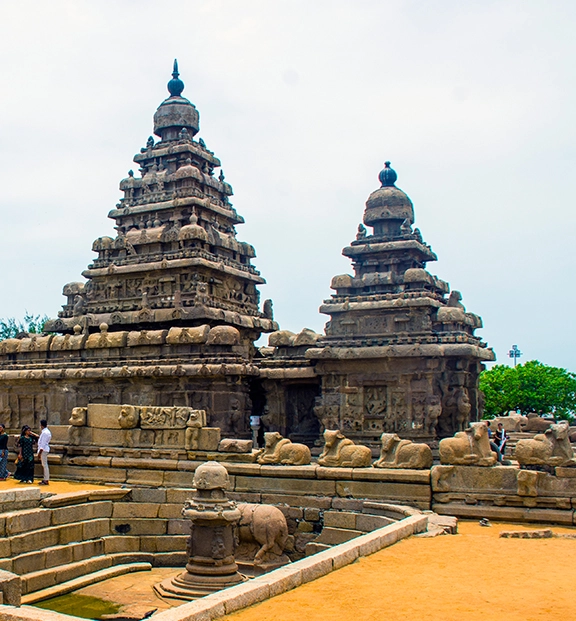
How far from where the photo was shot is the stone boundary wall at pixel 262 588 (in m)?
6.34

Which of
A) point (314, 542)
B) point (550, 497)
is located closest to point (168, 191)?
point (314, 542)

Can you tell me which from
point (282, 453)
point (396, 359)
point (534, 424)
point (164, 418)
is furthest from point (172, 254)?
point (534, 424)

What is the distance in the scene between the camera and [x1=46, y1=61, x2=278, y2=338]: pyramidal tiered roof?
25359 mm

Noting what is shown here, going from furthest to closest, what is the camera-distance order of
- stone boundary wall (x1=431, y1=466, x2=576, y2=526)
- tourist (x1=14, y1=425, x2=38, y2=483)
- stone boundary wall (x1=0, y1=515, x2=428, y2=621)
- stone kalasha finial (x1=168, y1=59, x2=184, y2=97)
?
stone kalasha finial (x1=168, y1=59, x2=184, y2=97) < tourist (x1=14, y1=425, x2=38, y2=483) < stone boundary wall (x1=431, y1=466, x2=576, y2=526) < stone boundary wall (x1=0, y1=515, x2=428, y2=621)

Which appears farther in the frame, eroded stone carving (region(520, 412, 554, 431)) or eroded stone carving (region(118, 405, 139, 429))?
eroded stone carving (region(520, 412, 554, 431))

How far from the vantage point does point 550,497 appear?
12.3m

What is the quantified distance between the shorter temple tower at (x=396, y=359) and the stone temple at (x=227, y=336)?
41mm

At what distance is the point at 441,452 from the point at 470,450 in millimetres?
496

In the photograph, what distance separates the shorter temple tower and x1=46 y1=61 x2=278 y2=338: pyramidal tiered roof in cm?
426

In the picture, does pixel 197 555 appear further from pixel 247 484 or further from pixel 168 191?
pixel 168 191

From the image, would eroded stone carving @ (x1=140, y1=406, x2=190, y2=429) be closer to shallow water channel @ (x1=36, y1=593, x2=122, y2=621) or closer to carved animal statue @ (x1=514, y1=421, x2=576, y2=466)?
shallow water channel @ (x1=36, y1=593, x2=122, y2=621)

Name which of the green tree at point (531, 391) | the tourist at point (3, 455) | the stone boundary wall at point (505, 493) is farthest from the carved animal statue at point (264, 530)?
the green tree at point (531, 391)

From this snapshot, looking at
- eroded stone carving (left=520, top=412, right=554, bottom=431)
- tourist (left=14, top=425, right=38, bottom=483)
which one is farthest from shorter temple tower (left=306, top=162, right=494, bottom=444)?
tourist (left=14, top=425, right=38, bottom=483)

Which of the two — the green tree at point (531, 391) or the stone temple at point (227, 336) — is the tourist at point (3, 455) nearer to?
the stone temple at point (227, 336)
